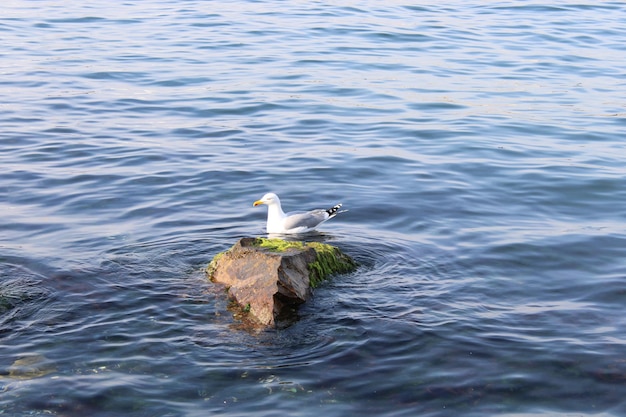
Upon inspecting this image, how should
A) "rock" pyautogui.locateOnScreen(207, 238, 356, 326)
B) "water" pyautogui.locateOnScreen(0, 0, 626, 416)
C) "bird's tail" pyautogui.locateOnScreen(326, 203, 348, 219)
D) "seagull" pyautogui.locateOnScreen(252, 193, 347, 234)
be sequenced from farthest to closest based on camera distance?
"bird's tail" pyautogui.locateOnScreen(326, 203, 348, 219)
"seagull" pyautogui.locateOnScreen(252, 193, 347, 234)
"rock" pyautogui.locateOnScreen(207, 238, 356, 326)
"water" pyautogui.locateOnScreen(0, 0, 626, 416)

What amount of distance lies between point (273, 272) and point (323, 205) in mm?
4387

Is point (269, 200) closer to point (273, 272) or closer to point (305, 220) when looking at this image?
point (305, 220)

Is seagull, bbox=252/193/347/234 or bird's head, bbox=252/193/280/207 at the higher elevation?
bird's head, bbox=252/193/280/207

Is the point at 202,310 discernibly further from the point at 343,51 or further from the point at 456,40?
the point at 456,40

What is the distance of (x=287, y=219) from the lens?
12281mm

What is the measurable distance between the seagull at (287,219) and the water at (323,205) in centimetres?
29

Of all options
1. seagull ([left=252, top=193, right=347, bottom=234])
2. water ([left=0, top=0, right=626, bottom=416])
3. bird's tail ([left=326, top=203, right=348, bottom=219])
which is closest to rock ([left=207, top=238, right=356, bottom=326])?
water ([left=0, top=0, right=626, bottom=416])

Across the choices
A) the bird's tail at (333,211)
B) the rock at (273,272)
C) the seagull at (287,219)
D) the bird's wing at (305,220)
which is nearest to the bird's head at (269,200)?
the seagull at (287,219)

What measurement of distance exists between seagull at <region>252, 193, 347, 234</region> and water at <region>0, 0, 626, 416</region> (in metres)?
0.29

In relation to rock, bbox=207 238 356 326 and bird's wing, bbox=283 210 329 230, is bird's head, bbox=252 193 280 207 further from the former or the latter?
rock, bbox=207 238 356 326

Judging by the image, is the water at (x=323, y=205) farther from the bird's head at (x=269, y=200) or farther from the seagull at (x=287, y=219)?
the bird's head at (x=269, y=200)

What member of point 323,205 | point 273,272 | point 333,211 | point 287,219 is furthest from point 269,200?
point 273,272

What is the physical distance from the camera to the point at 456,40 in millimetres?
25359

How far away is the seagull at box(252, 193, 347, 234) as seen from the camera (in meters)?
12.2
